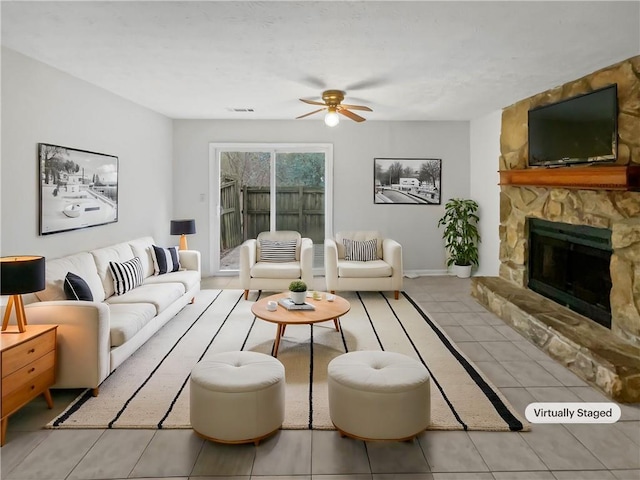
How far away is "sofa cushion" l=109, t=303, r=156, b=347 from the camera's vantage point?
317 centimetres

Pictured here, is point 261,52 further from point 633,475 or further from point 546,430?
point 633,475

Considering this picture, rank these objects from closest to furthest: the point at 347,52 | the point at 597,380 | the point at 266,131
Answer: the point at 597,380 < the point at 347,52 < the point at 266,131

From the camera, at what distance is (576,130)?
13.1 ft

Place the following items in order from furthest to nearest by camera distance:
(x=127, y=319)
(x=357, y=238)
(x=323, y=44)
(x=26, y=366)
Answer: (x=357, y=238)
(x=127, y=319)
(x=323, y=44)
(x=26, y=366)

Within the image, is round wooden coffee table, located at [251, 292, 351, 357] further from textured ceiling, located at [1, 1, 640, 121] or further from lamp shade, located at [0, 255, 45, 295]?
textured ceiling, located at [1, 1, 640, 121]

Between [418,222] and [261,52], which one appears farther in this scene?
[418,222]

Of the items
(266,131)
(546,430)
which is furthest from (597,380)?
(266,131)

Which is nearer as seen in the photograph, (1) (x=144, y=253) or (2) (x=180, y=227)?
(1) (x=144, y=253)

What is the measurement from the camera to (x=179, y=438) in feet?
8.03

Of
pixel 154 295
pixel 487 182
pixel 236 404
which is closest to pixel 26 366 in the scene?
pixel 236 404

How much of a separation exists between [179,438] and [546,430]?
2.05 meters

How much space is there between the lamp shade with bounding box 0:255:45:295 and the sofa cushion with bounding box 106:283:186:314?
47.7 inches

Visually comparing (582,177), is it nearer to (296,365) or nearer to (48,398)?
(296,365)

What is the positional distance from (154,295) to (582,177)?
3.88 m
